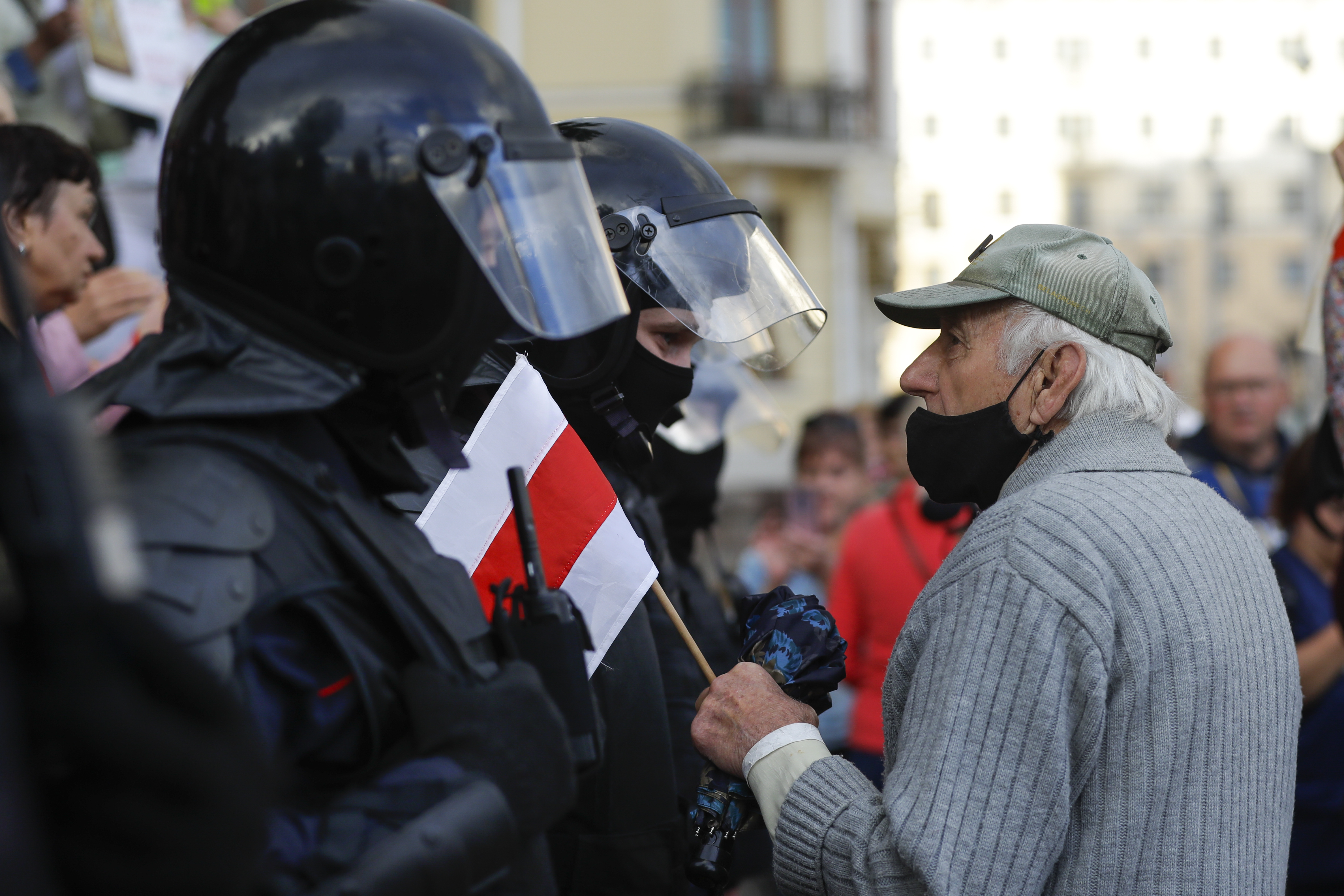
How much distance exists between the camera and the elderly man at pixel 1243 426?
5.32 meters

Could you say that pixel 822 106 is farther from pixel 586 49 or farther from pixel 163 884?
pixel 163 884

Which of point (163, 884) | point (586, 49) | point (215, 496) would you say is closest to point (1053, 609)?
point (215, 496)

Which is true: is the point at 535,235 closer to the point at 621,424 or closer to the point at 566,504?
the point at 566,504

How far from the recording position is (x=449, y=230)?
61.5 inches

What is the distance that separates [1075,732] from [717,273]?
3.90ft

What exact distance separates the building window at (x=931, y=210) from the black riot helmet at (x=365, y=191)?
194ft

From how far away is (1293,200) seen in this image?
59781 mm

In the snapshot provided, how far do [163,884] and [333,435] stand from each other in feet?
2.46

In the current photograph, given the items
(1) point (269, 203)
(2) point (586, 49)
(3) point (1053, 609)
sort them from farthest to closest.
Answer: (2) point (586, 49)
(3) point (1053, 609)
(1) point (269, 203)

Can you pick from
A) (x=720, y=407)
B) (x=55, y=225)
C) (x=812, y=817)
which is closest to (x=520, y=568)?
(x=812, y=817)

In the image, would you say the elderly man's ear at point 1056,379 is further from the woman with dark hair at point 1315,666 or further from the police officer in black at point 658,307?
the woman with dark hair at point 1315,666

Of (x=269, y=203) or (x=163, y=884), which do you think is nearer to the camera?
(x=163, y=884)

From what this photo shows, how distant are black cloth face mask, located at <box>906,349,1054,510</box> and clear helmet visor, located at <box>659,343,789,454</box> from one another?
177cm

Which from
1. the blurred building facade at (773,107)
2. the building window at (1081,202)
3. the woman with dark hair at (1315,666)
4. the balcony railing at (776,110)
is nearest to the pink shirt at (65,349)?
the woman with dark hair at (1315,666)
